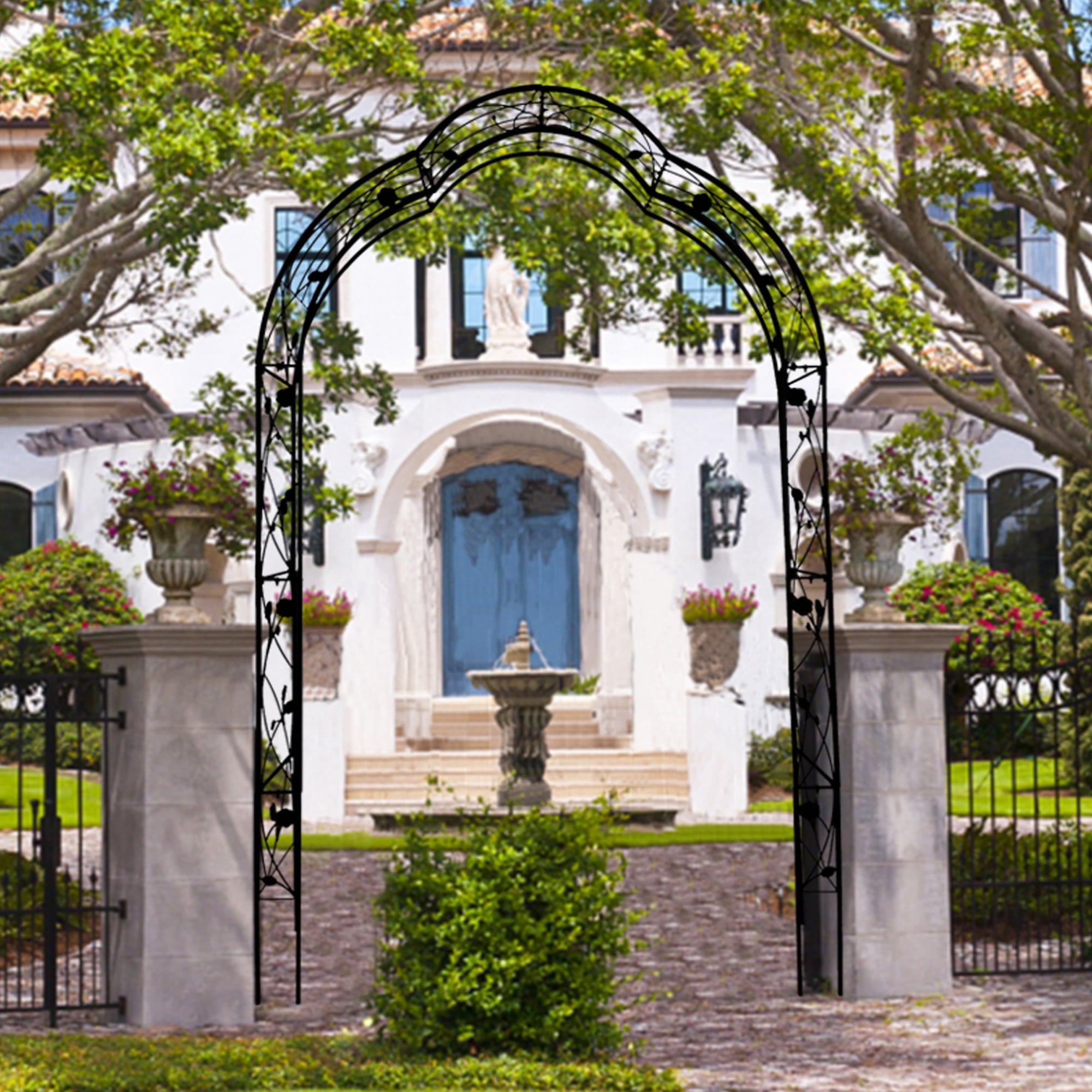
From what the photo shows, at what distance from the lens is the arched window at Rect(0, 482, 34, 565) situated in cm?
2394

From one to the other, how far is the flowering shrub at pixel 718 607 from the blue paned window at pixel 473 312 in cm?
599

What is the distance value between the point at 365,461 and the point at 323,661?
3.30m

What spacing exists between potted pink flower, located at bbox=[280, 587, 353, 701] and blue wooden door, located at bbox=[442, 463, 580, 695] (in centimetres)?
545

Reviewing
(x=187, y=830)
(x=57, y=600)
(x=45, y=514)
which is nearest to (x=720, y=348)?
(x=57, y=600)

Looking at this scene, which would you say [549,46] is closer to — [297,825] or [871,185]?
[871,185]

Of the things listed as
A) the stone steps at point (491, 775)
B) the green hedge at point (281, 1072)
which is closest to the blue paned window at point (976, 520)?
the stone steps at point (491, 775)

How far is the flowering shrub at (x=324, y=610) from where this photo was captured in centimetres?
1911

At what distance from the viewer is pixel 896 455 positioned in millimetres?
11477

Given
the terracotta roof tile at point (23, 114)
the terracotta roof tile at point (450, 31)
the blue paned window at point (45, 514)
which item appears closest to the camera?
the terracotta roof tile at point (450, 31)

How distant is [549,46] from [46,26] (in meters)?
3.99

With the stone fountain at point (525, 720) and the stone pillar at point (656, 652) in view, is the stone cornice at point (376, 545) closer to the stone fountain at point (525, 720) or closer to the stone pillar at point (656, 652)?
the stone pillar at point (656, 652)

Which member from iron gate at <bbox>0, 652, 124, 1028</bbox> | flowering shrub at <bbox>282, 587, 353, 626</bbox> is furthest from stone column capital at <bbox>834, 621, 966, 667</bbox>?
flowering shrub at <bbox>282, 587, 353, 626</bbox>

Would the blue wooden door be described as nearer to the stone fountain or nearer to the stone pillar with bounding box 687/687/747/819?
the stone pillar with bounding box 687/687/747/819

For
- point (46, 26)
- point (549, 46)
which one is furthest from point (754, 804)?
point (46, 26)
